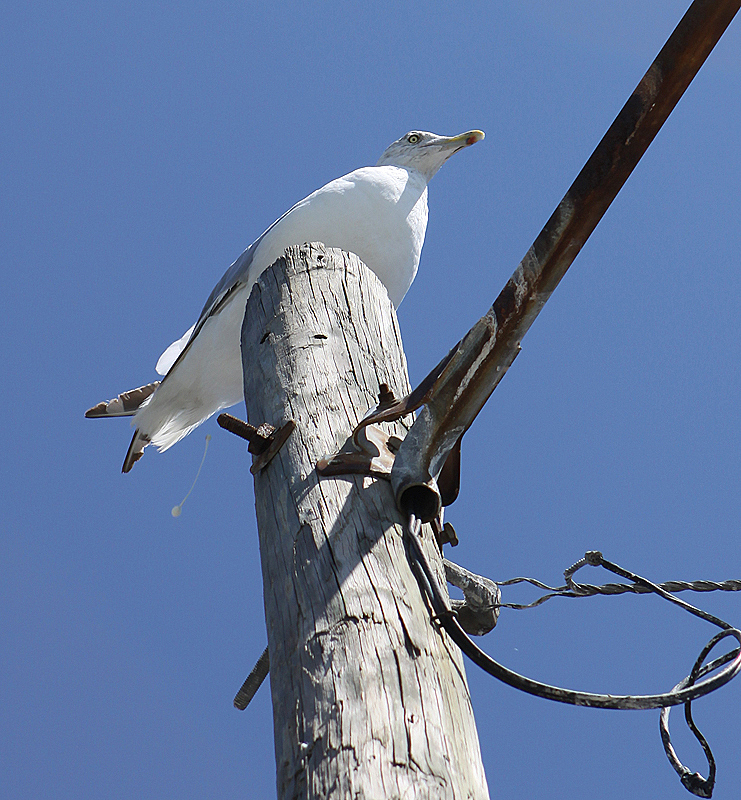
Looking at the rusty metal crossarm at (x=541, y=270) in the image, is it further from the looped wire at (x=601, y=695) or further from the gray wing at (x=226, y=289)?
the gray wing at (x=226, y=289)

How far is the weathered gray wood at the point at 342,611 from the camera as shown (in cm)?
118

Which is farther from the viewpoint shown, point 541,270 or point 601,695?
point 541,270

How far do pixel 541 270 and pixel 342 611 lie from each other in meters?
0.68

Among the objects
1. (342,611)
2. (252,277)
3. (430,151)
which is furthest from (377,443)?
(430,151)

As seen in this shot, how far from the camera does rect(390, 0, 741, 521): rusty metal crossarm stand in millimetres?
1375

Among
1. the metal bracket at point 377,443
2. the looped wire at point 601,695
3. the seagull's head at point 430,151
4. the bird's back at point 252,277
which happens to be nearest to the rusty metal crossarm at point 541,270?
the metal bracket at point 377,443

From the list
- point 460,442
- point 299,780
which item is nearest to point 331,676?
point 299,780

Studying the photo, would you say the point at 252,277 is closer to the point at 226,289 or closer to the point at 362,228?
the point at 226,289

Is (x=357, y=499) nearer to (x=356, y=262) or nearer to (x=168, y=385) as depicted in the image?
(x=356, y=262)

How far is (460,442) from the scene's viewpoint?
1757mm

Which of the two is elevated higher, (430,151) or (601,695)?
(430,151)

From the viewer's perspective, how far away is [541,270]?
4.99ft

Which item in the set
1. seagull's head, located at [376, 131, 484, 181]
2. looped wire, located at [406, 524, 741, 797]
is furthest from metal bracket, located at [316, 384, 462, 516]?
seagull's head, located at [376, 131, 484, 181]

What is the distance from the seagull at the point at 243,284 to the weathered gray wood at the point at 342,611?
3.62 feet
